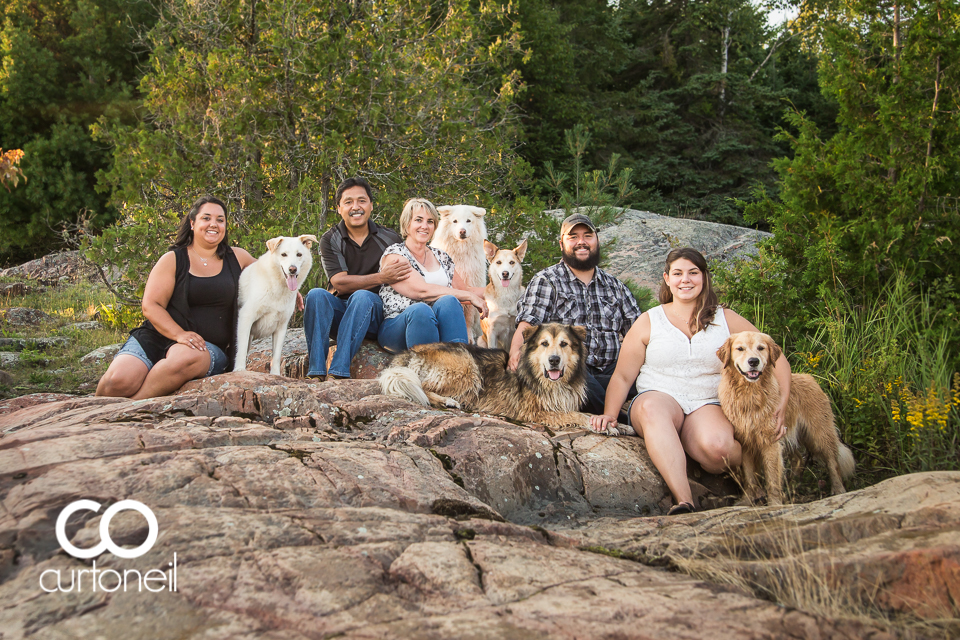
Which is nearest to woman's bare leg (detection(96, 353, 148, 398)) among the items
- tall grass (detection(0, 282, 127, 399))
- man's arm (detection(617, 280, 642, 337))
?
tall grass (detection(0, 282, 127, 399))

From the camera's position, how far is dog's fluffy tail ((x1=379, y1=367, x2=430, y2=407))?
188 inches

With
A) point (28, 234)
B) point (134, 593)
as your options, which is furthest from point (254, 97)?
point (28, 234)

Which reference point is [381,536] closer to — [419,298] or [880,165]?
[419,298]

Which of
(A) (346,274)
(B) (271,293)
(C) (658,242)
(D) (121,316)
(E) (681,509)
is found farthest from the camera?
(C) (658,242)

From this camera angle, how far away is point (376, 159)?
9391 mm

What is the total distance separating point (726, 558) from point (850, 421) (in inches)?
116

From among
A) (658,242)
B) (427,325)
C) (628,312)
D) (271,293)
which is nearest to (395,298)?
(427,325)

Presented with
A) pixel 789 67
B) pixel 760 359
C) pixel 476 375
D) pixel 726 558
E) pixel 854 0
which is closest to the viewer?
pixel 726 558

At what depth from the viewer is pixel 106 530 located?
7.69 ft

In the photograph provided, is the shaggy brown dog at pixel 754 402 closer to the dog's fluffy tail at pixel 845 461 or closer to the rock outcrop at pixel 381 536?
the dog's fluffy tail at pixel 845 461

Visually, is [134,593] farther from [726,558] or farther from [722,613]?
[726,558]

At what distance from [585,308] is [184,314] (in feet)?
10.4

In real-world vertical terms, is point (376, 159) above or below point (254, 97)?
below

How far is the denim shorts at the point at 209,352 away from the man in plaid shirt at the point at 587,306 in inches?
92.5
